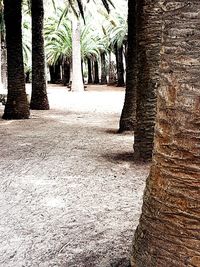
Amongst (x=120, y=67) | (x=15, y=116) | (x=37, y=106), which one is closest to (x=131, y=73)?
(x=15, y=116)

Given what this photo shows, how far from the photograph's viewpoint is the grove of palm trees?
2.82 meters

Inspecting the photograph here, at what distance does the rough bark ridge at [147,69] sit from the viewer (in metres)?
6.83

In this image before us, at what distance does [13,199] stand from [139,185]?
1516mm

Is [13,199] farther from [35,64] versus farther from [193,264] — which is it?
[35,64]

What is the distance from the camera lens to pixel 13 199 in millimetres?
5477

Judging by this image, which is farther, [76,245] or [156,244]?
[76,245]

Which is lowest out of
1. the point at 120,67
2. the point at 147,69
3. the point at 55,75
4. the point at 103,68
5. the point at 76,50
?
the point at 55,75

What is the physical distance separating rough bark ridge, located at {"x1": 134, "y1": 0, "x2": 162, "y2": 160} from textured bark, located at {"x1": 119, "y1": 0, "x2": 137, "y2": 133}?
2.39 meters

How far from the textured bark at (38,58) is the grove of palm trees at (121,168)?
240 centimetres

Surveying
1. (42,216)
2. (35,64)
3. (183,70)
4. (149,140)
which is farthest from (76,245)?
(35,64)

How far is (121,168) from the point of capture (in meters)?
6.94

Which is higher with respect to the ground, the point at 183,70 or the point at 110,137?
the point at 183,70

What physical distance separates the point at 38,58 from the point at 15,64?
252cm

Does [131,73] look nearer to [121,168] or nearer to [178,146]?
[121,168]
